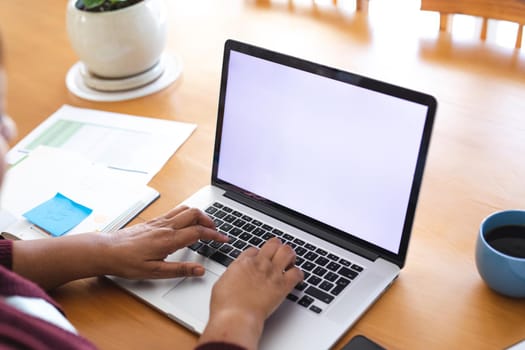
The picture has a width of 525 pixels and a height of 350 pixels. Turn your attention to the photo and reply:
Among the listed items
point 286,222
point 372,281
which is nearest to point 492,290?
point 372,281

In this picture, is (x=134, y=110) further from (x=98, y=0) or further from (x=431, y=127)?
(x=431, y=127)

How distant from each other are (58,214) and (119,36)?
1.47 feet

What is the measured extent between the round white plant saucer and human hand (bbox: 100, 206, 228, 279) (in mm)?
510

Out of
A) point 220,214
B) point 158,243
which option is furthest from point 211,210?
point 158,243

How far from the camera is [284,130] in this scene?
0.99 meters

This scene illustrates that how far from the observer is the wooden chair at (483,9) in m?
1.40

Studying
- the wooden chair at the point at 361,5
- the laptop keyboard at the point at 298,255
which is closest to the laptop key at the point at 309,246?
the laptop keyboard at the point at 298,255

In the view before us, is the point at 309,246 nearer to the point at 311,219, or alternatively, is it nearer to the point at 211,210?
the point at 311,219

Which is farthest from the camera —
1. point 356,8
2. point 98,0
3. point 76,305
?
point 356,8

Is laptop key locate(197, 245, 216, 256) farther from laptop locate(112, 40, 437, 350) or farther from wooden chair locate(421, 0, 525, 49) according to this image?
wooden chair locate(421, 0, 525, 49)

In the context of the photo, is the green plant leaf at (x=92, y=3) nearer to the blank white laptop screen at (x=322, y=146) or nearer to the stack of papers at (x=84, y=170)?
the stack of papers at (x=84, y=170)

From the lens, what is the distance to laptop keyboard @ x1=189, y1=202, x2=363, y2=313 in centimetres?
87

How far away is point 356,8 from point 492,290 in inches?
38.4

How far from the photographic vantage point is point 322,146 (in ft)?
3.13
